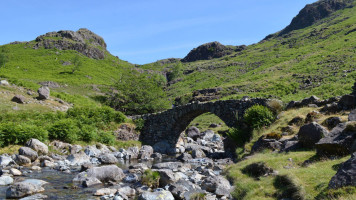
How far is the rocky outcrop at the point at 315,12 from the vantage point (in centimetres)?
16100

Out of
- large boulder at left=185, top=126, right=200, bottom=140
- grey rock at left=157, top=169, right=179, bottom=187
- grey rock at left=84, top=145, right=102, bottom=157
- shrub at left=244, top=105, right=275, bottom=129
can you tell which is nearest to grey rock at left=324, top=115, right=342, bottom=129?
shrub at left=244, top=105, right=275, bottom=129

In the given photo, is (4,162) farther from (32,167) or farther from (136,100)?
(136,100)

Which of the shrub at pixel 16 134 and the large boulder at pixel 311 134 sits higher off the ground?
the shrub at pixel 16 134

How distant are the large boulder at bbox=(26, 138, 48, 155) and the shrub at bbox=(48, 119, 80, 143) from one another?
8.64ft

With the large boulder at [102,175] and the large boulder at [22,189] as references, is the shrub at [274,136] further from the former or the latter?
the large boulder at [22,189]

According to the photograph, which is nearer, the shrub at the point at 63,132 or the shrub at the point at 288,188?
the shrub at the point at 288,188

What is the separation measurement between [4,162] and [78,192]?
8.04 meters

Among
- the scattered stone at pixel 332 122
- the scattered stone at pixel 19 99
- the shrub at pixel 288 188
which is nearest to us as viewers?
the shrub at pixel 288 188

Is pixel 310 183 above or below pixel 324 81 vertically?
below

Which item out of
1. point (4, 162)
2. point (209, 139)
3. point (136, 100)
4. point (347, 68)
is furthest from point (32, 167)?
point (347, 68)

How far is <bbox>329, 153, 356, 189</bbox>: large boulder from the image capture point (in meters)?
6.54

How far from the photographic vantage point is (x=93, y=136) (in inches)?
1085

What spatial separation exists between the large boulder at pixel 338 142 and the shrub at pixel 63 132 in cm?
2091

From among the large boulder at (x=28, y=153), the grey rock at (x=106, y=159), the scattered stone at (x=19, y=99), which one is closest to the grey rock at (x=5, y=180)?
the large boulder at (x=28, y=153)
